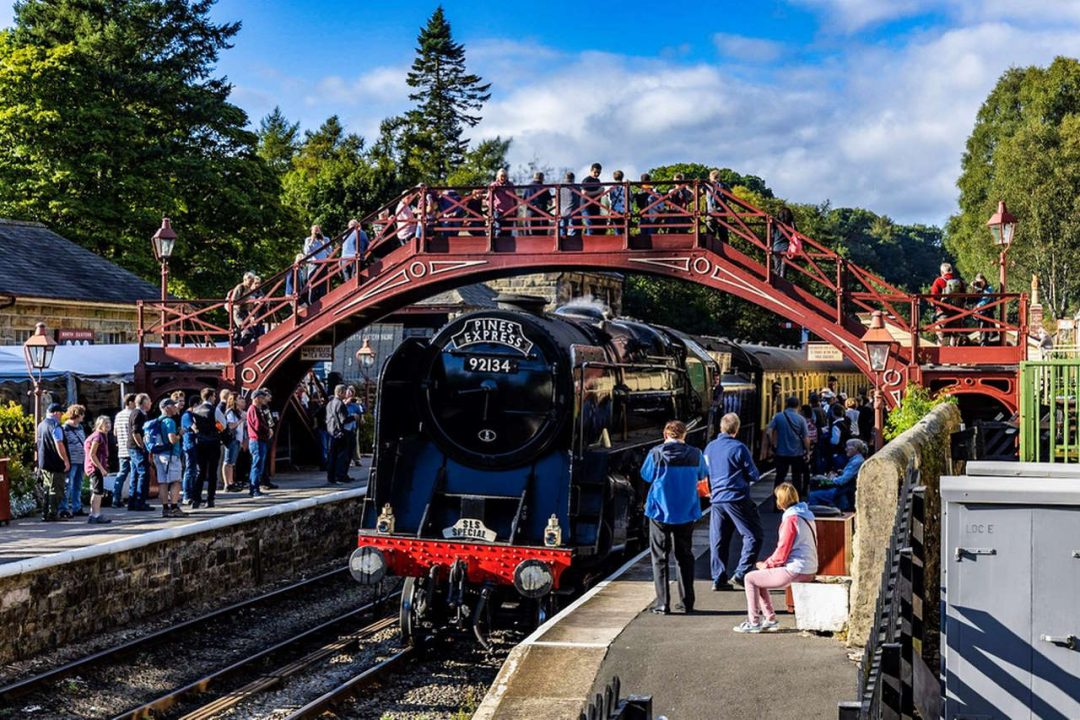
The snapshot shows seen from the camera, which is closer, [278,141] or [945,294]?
[945,294]

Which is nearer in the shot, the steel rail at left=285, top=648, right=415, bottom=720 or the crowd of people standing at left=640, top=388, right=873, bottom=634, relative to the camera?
the crowd of people standing at left=640, top=388, right=873, bottom=634

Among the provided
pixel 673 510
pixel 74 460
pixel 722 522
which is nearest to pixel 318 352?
pixel 74 460

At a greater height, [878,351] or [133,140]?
[133,140]

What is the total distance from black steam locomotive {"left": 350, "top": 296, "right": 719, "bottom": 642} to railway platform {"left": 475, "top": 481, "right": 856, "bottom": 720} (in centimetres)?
108

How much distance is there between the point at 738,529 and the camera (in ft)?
34.3

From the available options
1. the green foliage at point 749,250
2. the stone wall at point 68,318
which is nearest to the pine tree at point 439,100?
the green foliage at point 749,250

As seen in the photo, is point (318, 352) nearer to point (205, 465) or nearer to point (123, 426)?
point (205, 465)

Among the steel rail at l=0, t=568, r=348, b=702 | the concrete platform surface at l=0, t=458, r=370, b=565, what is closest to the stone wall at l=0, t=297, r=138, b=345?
the concrete platform surface at l=0, t=458, r=370, b=565

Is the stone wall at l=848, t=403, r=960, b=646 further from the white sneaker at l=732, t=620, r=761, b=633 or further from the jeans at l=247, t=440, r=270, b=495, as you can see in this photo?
the jeans at l=247, t=440, r=270, b=495

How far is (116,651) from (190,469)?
5.69m

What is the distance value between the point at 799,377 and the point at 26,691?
22.6 m

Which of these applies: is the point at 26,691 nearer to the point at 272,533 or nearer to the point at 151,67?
the point at 272,533

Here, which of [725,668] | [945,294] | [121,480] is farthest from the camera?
[945,294]

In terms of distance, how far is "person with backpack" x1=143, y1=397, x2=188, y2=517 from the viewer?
1619 centimetres
